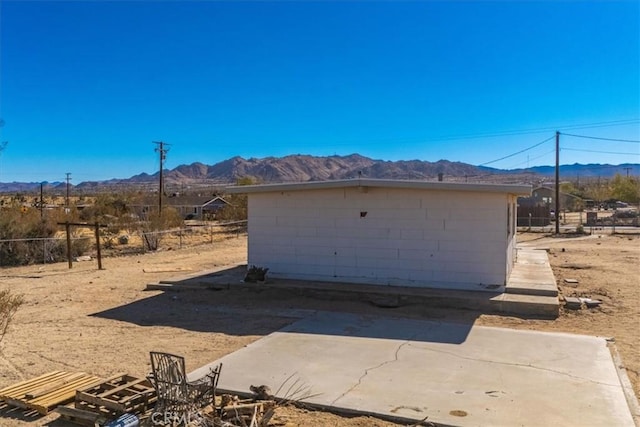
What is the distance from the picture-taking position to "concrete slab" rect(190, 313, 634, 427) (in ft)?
18.3

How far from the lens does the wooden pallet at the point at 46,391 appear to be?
573 centimetres

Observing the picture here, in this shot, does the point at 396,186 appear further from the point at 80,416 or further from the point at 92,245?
the point at 92,245

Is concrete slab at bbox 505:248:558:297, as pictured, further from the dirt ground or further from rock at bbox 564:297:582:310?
the dirt ground

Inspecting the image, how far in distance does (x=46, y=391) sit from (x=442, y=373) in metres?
4.74

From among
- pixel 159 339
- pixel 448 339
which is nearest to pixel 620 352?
pixel 448 339

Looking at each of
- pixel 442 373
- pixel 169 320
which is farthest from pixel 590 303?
pixel 169 320

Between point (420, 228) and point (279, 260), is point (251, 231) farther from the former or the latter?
point (420, 228)

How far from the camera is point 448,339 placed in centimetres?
859

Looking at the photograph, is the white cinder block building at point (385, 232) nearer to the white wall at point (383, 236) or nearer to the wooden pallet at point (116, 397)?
the white wall at point (383, 236)

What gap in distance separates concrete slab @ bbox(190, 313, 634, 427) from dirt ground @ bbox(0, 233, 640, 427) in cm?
50

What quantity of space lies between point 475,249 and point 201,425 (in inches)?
325

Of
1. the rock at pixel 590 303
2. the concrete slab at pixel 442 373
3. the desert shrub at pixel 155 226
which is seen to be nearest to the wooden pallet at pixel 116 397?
the concrete slab at pixel 442 373

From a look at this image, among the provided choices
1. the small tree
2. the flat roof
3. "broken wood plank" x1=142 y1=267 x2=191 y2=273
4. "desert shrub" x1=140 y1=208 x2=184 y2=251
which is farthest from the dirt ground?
the small tree

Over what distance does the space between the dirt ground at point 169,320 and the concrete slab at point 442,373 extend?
0.50 m
